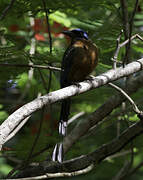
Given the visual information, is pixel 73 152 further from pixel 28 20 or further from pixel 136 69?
pixel 28 20

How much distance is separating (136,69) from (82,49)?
140cm

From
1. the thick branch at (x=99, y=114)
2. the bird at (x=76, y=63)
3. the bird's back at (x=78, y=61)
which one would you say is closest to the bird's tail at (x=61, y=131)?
the bird at (x=76, y=63)

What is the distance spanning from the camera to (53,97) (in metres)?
2.68

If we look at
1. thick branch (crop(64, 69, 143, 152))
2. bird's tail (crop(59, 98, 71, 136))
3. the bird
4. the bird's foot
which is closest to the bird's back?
the bird

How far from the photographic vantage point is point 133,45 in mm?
4301

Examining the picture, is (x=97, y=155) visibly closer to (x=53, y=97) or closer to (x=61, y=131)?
(x=61, y=131)

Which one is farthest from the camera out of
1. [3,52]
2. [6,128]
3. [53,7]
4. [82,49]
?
[82,49]

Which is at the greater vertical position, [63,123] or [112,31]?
[112,31]

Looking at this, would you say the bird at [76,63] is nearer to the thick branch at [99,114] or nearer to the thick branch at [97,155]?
the thick branch at [99,114]

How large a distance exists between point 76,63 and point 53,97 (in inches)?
73.6

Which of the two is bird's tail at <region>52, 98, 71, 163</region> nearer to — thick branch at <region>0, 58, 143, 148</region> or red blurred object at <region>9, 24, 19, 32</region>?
thick branch at <region>0, 58, 143, 148</region>

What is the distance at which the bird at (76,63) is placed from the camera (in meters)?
4.23

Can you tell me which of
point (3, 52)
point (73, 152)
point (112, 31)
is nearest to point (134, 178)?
point (73, 152)

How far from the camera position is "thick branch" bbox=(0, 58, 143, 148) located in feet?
7.87
